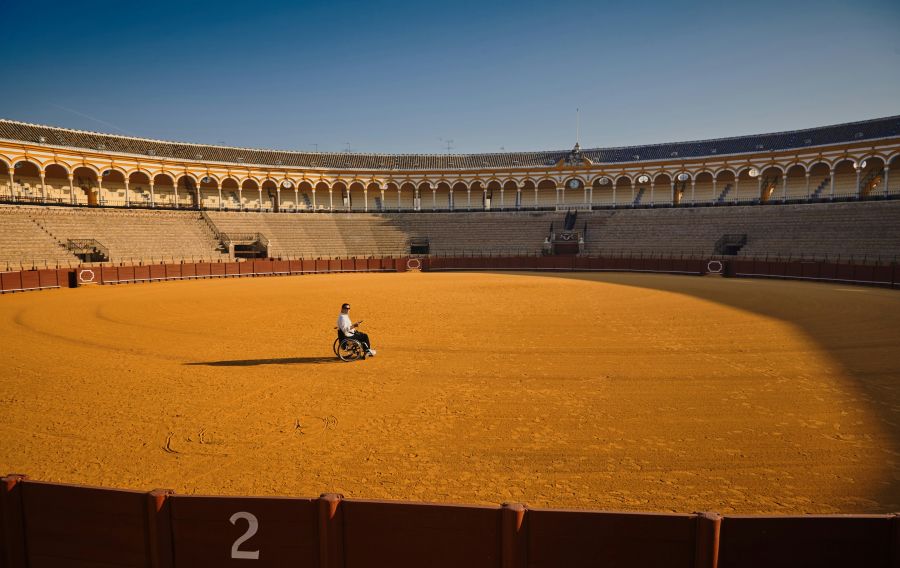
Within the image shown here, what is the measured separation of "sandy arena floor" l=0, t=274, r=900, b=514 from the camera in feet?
16.9

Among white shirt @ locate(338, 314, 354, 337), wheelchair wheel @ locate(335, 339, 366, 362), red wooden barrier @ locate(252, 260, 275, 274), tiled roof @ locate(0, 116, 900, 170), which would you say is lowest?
wheelchair wheel @ locate(335, 339, 366, 362)

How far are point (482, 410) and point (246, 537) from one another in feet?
15.0

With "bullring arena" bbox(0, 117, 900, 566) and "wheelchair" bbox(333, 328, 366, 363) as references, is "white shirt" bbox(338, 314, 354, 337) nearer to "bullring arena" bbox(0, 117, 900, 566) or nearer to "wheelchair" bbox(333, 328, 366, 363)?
"wheelchair" bbox(333, 328, 366, 363)

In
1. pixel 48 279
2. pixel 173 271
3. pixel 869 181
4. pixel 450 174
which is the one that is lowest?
pixel 48 279

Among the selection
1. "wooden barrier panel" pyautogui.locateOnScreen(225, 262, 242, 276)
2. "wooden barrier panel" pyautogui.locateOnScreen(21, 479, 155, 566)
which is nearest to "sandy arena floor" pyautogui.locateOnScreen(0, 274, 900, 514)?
"wooden barrier panel" pyautogui.locateOnScreen(21, 479, 155, 566)

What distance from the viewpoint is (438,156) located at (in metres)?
55.9

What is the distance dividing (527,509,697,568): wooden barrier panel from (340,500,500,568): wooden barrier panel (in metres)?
0.29

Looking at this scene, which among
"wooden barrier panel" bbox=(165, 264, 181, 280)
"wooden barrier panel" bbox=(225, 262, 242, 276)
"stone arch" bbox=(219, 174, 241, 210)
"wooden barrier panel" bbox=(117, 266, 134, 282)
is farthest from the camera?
"stone arch" bbox=(219, 174, 241, 210)

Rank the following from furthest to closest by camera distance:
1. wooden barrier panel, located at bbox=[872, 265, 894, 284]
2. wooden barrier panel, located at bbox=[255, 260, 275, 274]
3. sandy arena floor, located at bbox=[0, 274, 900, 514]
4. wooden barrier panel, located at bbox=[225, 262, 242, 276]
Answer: wooden barrier panel, located at bbox=[255, 260, 275, 274], wooden barrier panel, located at bbox=[225, 262, 242, 276], wooden barrier panel, located at bbox=[872, 265, 894, 284], sandy arena floor, located at bbox=[0, 274, 900, 514]

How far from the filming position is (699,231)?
39.8 meters

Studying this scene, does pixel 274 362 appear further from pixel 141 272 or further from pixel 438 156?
pixel 438 156

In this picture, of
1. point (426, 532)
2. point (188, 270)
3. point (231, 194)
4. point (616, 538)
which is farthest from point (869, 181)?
point (231, 194)

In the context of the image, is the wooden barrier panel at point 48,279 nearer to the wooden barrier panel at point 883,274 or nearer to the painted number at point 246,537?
the painted number at point 246,537

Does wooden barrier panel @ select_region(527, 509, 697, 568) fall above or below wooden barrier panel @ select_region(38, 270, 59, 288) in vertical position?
below
